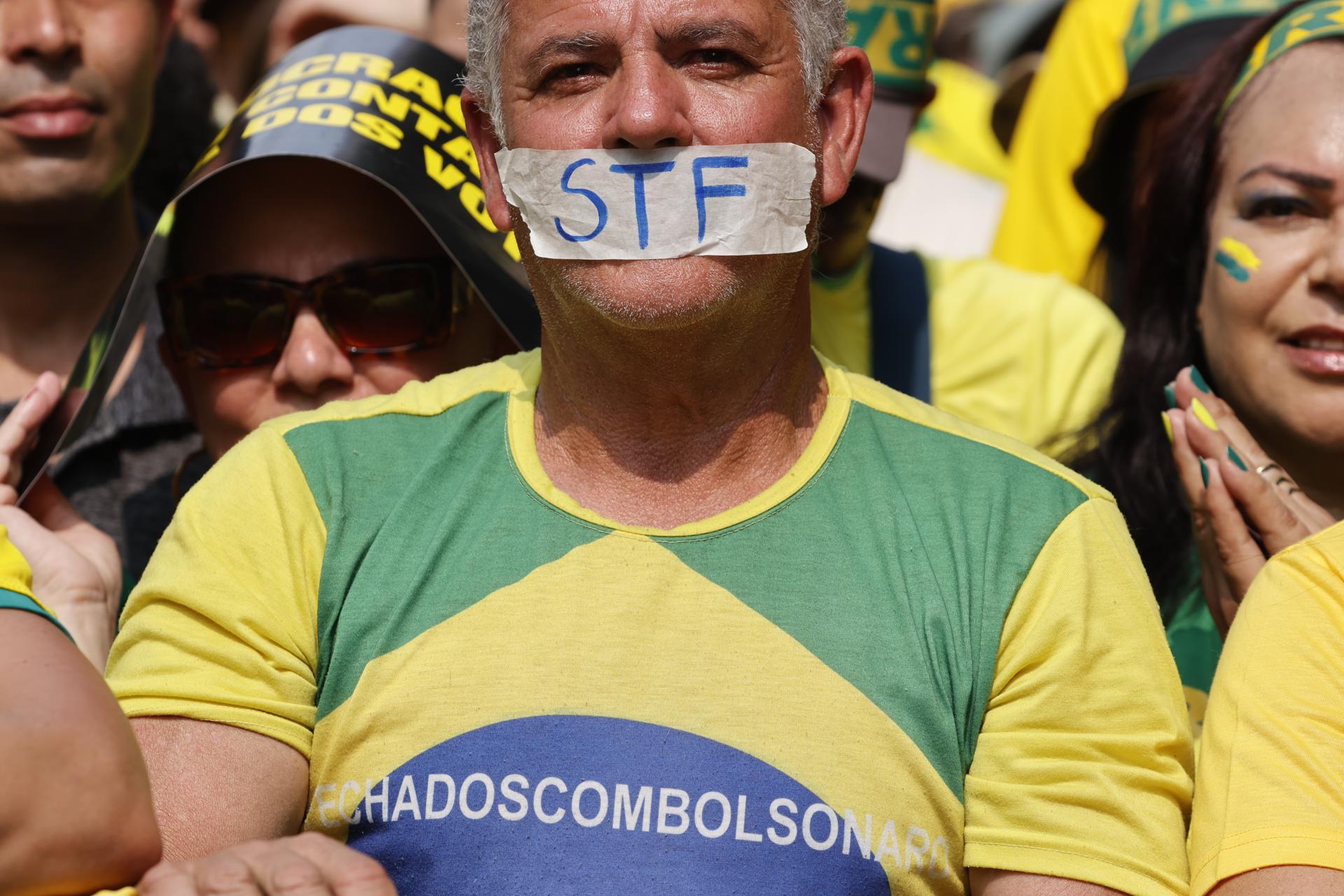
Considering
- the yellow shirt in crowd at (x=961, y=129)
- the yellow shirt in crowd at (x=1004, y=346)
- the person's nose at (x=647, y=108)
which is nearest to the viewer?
the person's nose at (x=647, y=108)

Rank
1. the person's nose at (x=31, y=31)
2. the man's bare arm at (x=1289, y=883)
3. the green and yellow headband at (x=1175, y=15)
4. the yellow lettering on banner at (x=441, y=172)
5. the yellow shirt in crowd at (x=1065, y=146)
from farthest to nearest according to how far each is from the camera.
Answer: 1. the yellow shirt in crowd at (x=1065, y=146)
2. the green and yellow headband at (x=1175, y=15)
3. the person's nose at (x=31, y=31)
4. the yellow lettering on banner at (x=441, y=172)
5. the man's bare arm at (x=1289, y=883)

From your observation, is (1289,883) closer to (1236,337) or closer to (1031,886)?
(1031,886)

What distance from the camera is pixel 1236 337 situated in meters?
3.15

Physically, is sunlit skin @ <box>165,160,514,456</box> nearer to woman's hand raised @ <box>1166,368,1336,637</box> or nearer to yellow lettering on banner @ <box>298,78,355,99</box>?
yellow lettering on banner @ <box>298,78,355,99</box>

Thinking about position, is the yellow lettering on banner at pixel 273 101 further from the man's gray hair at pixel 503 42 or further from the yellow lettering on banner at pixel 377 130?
the man's gray hair at pixel 503 42

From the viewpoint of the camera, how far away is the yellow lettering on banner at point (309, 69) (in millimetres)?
3316

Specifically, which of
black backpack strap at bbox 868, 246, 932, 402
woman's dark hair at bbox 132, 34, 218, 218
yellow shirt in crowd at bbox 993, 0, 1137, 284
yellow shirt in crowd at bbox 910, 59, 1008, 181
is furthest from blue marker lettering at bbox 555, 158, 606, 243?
yellow shirt in crowd at bbox 910, 59, 1008, 181

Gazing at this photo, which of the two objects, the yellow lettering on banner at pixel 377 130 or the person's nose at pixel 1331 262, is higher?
the yellow lettering on banner at pixel 377 130

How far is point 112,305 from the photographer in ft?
10.6

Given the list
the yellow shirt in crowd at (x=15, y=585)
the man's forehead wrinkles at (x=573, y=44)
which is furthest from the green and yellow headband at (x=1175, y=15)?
the yellow shirt in crowd at (x=15, y=585)

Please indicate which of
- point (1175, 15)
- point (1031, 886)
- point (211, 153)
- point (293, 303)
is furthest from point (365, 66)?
point (1175, 15)

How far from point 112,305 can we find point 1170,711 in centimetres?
205

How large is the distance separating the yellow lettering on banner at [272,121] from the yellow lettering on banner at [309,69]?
12 centimetres

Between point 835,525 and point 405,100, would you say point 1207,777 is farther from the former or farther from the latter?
point 405,100
